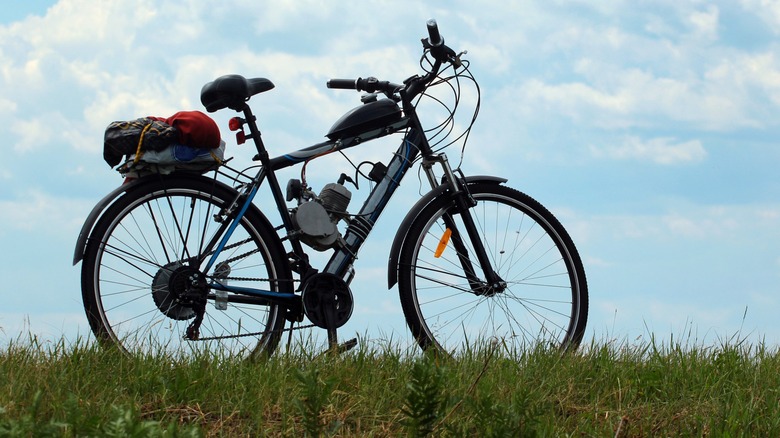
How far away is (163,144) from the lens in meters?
5.05

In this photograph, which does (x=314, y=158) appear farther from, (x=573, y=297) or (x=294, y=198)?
(x=573, y=297)

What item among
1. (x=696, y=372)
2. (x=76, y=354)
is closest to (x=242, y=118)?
(x=76, y=354)

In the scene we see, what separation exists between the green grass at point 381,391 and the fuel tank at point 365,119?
1.36m

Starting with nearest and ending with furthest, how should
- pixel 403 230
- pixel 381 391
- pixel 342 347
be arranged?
pixel 381 391
pixel 342 347
pixel 403 230

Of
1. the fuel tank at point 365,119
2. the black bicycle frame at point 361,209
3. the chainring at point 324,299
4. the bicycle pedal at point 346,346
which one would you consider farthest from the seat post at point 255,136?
the bicycle pedal at point 346,346

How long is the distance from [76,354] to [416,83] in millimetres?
2529

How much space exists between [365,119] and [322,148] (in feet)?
1.00

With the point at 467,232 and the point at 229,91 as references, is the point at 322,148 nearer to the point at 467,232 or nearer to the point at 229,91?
the point at 229,91

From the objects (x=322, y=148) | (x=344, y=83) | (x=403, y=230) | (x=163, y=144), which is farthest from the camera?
(x=344, y=83)

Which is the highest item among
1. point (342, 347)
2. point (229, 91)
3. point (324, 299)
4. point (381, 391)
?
point (229, 91)

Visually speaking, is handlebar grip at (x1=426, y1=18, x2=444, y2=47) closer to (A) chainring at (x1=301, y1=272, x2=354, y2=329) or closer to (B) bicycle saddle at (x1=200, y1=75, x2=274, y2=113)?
(B) bicycle saddle at (x1=200, y1=75, x2=274, y2=113)

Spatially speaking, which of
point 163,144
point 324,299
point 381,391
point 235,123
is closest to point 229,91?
point 235,123

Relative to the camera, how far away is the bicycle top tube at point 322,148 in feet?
17.4

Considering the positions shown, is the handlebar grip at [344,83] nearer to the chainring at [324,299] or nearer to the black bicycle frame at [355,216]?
the black bicycle frame at [355,216]
